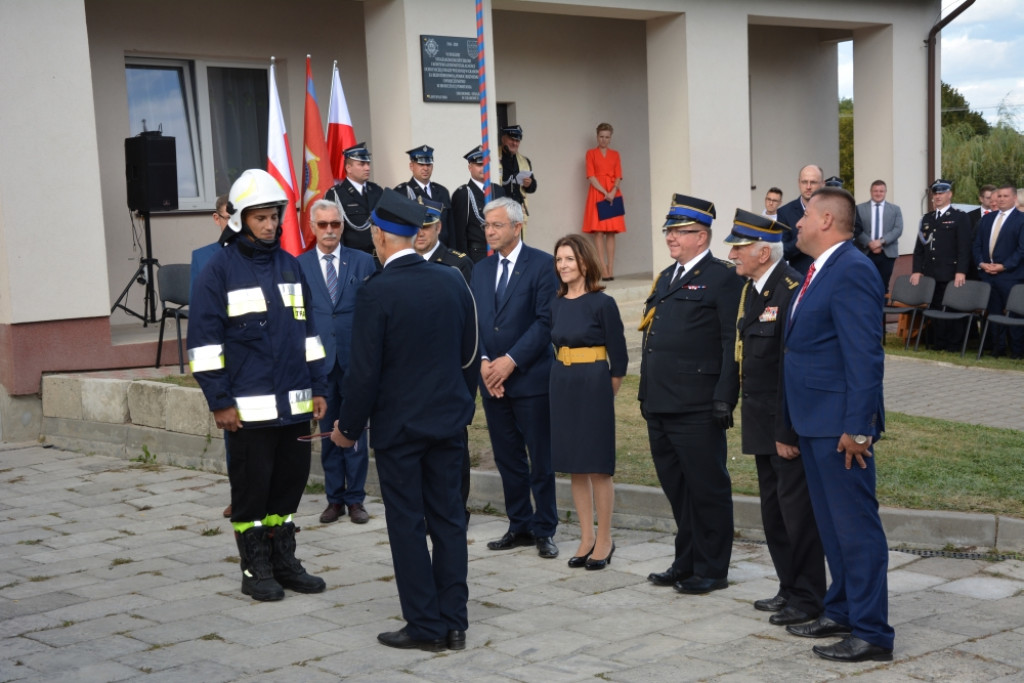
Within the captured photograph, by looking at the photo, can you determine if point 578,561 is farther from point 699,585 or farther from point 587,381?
point 587,381

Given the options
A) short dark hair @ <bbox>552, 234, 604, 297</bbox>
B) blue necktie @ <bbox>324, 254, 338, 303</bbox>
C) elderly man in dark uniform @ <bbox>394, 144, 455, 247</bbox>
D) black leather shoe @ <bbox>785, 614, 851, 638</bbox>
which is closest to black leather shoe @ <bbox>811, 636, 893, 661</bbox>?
black leather shoe @ <bbox>785, 614, 851, 638</bbox>

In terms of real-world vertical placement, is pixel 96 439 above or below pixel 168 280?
below

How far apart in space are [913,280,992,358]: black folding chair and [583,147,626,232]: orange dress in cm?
433

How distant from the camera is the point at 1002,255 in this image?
14281 mm

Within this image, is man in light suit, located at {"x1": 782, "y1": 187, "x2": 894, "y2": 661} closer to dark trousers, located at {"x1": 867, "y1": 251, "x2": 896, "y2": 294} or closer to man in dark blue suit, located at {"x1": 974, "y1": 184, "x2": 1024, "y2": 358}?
man in dark blue suit, located at {"x1": 974, "y1": 184, "x2": 1024, "y2": 358}

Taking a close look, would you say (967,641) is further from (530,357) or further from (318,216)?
(318,216)

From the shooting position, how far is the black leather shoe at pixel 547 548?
688 cm

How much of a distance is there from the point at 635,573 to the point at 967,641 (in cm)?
188

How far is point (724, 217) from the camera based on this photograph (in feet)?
51.0

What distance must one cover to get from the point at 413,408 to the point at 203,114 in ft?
31.1

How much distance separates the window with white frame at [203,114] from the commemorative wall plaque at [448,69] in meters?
2.42

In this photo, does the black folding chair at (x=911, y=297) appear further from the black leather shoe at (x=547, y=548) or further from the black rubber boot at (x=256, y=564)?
the black rubber boot at (x=256, y=564)

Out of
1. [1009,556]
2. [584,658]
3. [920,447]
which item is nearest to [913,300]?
[920,447]

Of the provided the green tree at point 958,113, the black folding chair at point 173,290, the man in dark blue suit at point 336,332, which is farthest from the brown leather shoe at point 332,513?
the green tree at point 958,113
